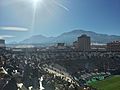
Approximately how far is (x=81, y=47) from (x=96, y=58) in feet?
275

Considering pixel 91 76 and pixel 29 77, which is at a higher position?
pixel 29 77

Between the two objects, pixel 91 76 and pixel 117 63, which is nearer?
pixel 91 76

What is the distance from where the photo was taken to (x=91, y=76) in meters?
66.8

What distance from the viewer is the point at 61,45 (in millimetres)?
199250

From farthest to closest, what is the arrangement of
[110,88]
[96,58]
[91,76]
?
[96,58] < [91,76] < [110,88]

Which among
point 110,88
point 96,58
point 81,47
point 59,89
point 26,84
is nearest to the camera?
point 26,84

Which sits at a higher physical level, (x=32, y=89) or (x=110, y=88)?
(x=32, y=89)

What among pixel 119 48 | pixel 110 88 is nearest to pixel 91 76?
pixel 110 88

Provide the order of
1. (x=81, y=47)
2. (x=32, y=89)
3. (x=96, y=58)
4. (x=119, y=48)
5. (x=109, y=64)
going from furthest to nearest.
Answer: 1. (x=81, y=47)
2. (x=119, y=48)
3. (x=96, y=58)
4. (x=109, y=64)
5. (x=32, y=89)

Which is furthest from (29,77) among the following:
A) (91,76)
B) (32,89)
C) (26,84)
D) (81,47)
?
(81,47)

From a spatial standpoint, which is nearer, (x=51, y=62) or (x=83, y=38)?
(x=51, y=62)

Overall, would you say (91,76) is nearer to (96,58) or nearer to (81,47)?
(96,58)

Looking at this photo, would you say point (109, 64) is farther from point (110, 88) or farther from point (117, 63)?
point (110, 88)

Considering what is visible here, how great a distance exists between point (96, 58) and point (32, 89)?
82.4 meters
